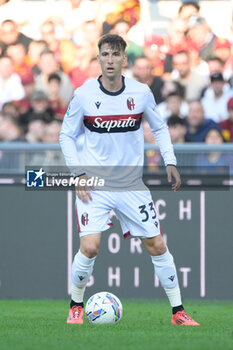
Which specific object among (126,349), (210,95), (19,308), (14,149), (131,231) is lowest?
(19,308)

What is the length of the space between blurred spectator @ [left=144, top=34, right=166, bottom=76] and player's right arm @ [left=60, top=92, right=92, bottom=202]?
195 inches

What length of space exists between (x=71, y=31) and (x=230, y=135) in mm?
3201

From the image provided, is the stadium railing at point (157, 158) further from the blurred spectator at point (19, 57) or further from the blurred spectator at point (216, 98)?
the blurred spectator at point (19, 57)

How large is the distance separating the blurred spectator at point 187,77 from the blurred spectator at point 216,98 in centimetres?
17

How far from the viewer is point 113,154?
6715mm

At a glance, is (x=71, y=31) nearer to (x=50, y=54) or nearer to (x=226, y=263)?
(x=50, y=54)

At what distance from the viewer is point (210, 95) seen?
11164 mm

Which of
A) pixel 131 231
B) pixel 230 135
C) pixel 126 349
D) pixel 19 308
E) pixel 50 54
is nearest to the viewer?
pixel 126 349

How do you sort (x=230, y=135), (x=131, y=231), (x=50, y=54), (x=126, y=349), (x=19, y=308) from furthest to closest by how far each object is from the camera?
(x=50, y=54) → (x=230, y=135) → (x=19, y=308) → (x=131, y=231) → (x=126, y=349)

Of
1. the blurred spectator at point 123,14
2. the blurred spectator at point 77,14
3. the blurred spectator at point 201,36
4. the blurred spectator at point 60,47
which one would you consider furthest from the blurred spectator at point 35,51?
the blurred spectator at point 201,36

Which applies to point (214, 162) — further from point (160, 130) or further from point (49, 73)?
point (49, 73)

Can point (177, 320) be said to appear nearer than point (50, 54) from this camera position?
Yes

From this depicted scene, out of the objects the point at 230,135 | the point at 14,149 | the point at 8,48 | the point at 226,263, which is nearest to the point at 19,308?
→ the point at 14,149

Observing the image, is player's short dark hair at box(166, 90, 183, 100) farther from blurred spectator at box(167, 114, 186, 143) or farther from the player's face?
the player's face
